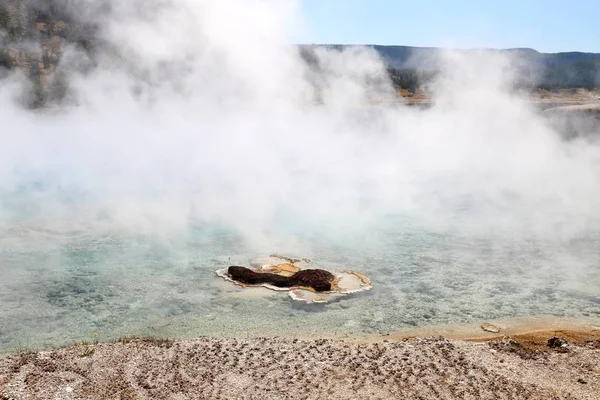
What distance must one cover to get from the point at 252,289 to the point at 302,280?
2.90ft

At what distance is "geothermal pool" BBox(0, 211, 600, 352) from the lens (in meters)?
8.20

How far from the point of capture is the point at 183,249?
1138 cm

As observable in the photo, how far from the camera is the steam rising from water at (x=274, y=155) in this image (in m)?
13.3

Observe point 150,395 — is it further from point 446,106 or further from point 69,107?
point 446,106

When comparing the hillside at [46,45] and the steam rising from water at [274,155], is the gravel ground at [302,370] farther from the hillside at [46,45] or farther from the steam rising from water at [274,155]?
the hillside at [46,45]

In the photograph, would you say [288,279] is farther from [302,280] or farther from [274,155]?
[274,155]

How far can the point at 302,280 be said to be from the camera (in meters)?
9.62

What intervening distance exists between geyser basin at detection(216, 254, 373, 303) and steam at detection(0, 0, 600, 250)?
7.91 ft


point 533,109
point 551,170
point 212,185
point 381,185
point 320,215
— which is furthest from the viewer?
point 533,109

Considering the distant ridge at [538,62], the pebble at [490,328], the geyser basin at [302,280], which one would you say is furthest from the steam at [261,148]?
the distant ridge at [538,62]

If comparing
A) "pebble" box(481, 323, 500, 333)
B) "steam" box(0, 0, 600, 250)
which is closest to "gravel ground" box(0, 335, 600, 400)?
"pebble" box(481, 323, 500, 333)

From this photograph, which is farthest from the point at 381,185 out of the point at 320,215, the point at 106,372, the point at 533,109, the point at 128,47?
the point at 533,109

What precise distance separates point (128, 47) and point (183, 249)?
17.9 metres

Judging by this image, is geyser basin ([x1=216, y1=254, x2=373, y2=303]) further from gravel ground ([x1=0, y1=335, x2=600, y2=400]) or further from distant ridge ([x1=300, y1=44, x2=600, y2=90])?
distant ridge ([x1=300, y1=44, x2=600, y2=90])
